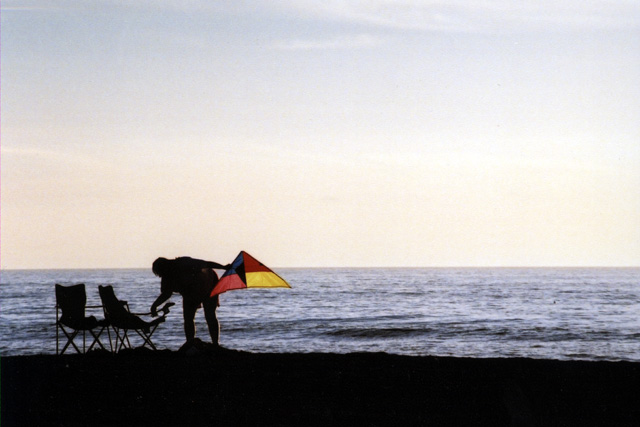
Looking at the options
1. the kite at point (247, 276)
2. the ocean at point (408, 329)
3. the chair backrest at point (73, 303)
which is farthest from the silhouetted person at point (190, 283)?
the ocean at point (408, 329)

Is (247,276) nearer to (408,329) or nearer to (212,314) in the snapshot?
(212,314)

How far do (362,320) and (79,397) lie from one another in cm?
2193

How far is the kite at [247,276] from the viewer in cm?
993

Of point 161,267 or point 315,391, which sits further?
point 161,267

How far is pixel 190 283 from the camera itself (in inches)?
363

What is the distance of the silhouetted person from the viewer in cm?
906

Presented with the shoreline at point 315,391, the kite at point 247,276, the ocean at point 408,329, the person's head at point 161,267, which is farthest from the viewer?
the ocean at point 408,329

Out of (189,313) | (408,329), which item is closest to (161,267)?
(189,313)

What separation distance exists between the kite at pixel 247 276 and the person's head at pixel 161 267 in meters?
0.89

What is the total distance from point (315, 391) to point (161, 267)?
2967mm

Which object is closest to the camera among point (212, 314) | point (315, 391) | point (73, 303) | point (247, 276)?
point (315, 391)

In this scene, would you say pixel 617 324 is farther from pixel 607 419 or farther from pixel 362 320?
pixel 607 419

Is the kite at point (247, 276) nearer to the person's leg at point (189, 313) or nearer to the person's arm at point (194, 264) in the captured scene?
the person's arm at point (194, 264)

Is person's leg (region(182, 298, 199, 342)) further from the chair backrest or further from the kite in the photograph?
the chair backrest
